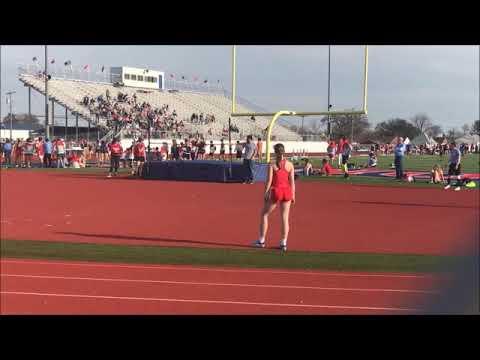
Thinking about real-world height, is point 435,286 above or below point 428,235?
above

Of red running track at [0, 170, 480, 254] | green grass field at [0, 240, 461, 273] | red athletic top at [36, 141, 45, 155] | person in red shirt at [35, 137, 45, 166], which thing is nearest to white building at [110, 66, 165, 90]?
person in red shirt at [35, 137, 45, 166]

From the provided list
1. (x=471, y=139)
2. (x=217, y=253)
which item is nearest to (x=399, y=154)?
(x=217, y=253)

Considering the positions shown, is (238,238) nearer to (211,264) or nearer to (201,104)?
(211,264)

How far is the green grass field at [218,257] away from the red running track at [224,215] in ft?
1.88

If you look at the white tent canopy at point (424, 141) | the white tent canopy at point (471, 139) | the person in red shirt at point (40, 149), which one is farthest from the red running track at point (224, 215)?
the white tent canopy at point (471, 139)

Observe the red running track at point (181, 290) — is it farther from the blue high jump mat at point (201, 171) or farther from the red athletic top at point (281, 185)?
the blue high jump mat at point (201, 171)

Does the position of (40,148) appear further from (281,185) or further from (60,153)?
(281,185)

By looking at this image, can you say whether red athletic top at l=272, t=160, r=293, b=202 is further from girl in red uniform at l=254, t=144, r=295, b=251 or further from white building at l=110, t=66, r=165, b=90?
white building at l=110, t=66, r=165, b=90

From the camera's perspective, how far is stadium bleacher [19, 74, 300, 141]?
33.2m

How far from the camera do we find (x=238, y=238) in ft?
36.8

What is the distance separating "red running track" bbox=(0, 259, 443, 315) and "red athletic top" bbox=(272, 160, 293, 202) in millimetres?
1477
